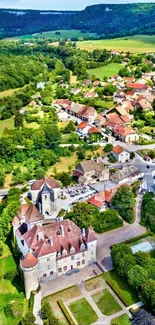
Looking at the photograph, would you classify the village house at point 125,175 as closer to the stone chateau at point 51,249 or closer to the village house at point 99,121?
the stone chateau at point 51,249

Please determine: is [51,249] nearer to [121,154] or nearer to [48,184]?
[48,184]

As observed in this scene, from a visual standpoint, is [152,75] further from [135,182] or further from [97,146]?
[135,182]

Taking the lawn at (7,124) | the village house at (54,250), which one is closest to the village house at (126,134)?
the lawn at (7,124)

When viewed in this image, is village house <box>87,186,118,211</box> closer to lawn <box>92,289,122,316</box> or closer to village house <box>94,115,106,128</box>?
lawn <box>92,289,122,316</box>

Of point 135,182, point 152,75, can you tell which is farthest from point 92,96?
point 135,182

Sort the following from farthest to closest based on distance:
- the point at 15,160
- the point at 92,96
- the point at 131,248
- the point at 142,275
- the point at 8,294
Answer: the point at 92,96 < the point at 15,160 < the point at 131,248 < the point at 8,294 < the point at 142,275

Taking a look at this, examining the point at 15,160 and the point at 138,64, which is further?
the point at 138,64
